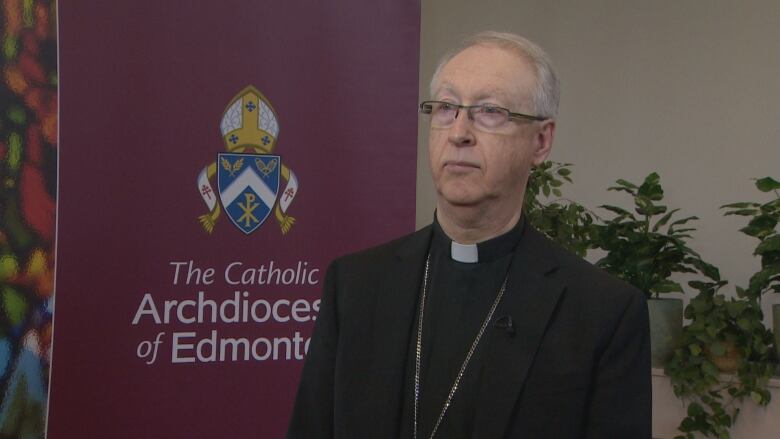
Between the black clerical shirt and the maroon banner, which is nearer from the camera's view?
the black clerical shirt

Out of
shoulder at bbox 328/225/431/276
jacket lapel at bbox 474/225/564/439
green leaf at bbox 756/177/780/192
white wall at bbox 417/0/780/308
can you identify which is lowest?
jacket lapel at bbox 474/225/564/439

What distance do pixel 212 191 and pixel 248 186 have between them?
0.11 meters

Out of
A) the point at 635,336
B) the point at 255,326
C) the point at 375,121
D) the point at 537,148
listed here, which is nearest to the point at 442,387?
the point at 635,336

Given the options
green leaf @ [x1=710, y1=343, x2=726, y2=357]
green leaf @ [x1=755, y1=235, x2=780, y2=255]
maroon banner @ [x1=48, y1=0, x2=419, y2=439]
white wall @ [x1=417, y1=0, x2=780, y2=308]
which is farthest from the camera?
white wall @ [x1=417, y1=0, x2=780, y2=308]

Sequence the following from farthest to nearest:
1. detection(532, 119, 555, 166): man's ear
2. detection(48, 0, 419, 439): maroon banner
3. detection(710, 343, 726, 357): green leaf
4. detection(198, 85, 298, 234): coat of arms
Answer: detection(710, 343, 726, 357): green leaf → detection(198, 85, 298, 234): coat of arms → detection(48, 0, 419, 439): maroon banner → detection(532, 119, 555, 166): man's ear

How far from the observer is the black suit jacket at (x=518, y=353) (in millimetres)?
1563

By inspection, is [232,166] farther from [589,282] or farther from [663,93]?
[663,93]

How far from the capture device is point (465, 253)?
5.74 ft

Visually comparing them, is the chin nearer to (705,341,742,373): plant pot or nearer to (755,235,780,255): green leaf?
(755,235,780,255): green leaf

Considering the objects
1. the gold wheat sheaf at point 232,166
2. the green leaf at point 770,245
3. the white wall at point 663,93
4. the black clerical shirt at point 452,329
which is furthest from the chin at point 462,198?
the white wall at point 663,93

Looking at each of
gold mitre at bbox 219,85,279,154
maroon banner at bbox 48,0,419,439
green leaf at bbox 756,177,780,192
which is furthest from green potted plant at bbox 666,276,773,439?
gold mitre at bbox 219,85,279,154

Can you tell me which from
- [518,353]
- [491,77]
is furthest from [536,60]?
[518,353]

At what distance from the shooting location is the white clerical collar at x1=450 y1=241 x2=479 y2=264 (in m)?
1.73

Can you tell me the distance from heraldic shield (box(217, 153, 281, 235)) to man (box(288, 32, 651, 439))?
114cm
